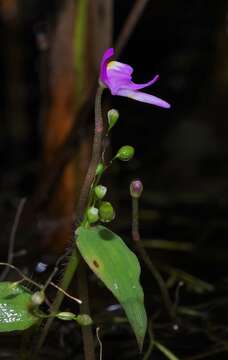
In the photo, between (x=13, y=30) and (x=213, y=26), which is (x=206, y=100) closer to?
(x=213, y=26)

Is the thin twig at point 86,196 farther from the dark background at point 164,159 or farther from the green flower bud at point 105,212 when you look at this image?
the dark background at point 164,159

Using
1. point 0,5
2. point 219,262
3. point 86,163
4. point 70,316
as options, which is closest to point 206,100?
point 0,5

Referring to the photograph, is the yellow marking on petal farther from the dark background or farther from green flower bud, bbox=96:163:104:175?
the dark background

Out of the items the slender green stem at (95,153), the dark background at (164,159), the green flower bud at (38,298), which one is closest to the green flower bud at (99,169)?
the slender green stem at (95,153)

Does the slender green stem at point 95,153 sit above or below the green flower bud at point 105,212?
above

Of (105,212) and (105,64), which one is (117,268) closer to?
(105,212)
